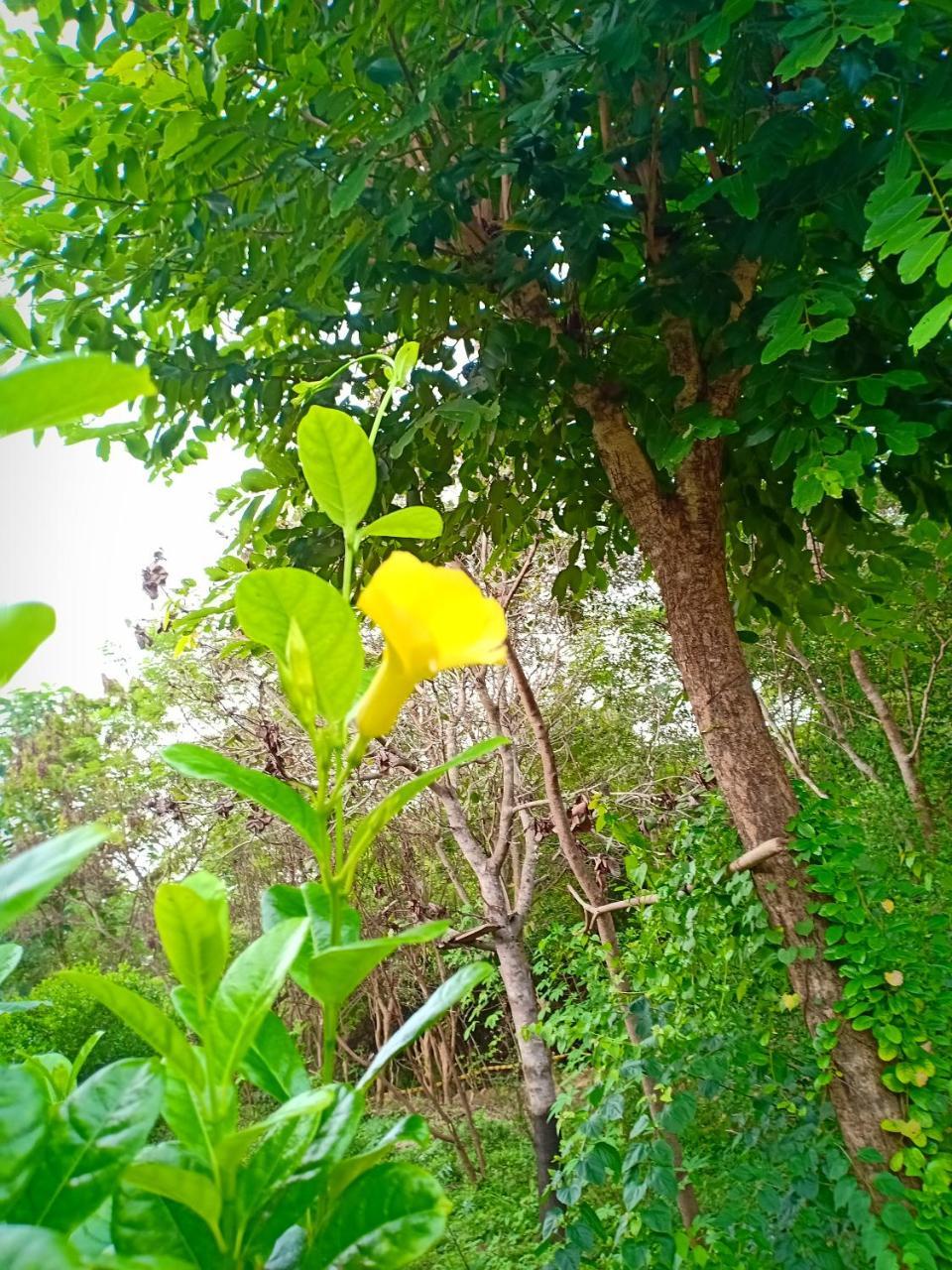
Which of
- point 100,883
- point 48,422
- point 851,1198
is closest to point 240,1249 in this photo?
point 48,422

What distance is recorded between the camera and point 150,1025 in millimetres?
182

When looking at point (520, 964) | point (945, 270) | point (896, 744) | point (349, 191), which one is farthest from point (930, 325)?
point (896, 744)

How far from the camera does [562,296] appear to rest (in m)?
1.58

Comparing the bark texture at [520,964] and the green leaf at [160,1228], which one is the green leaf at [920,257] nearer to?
the green leaf at [160,1228]

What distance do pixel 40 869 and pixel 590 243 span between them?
1.22m

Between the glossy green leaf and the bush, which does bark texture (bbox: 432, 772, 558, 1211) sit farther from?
the glossy green leaf

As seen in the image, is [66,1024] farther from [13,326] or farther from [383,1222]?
[383,1222]

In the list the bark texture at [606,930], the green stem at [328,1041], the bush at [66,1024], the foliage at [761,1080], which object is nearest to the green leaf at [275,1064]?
the green stem at [328,1041]

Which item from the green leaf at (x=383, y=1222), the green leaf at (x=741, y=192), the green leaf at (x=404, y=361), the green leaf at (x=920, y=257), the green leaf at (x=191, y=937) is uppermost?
the green leaf at (x=741, y=192)

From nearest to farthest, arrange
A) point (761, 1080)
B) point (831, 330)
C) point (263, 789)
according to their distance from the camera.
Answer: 1. point (263, 789)
2. point (831, 330)
3. point (761, 1080)

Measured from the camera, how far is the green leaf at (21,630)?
0.14m

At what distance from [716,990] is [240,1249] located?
64.0 inches

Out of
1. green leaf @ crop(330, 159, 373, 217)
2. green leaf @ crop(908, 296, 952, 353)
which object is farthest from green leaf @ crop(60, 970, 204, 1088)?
green leaf @ crop(330, 159, 373, 217)

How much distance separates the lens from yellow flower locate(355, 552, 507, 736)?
176mm
